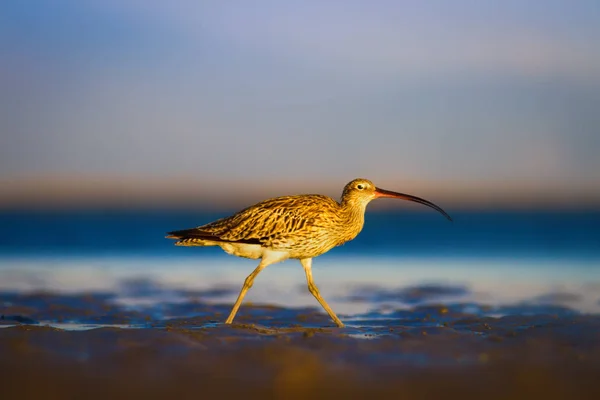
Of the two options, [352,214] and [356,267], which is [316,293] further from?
[356,267]

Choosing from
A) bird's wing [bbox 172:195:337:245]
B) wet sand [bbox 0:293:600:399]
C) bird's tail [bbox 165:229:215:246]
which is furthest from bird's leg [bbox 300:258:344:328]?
bird's tail [bbox 165:229:215:246]

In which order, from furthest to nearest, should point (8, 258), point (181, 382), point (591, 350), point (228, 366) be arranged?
point (8, 258), point (591, 350), point (228, 366), point (181, 382)

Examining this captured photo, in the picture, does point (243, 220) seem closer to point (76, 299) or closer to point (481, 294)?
point (76, 299)

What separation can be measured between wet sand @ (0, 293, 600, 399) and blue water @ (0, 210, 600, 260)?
433 inches

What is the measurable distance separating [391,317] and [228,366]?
4402 millimetres

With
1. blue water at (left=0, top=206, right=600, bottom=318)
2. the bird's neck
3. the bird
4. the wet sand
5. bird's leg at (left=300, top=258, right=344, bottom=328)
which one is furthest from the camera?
blue water at (left=0, top=206, right=600, bottom=318)

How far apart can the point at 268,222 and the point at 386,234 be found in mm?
16190

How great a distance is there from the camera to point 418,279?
52.8 ft

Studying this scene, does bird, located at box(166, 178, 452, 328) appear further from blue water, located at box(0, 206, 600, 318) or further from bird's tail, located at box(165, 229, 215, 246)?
blue water, located at box(0, 206, 600, 318)

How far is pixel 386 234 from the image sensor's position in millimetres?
27422

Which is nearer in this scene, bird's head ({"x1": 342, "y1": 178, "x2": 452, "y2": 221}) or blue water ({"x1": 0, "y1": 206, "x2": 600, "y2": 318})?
bird's head ({"x1": 342, "y1": 178, "x2": 452, "y2": 221})

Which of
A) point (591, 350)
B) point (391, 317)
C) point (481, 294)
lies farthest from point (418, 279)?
point (591, 350)

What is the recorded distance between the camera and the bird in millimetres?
11406

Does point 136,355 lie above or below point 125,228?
below
